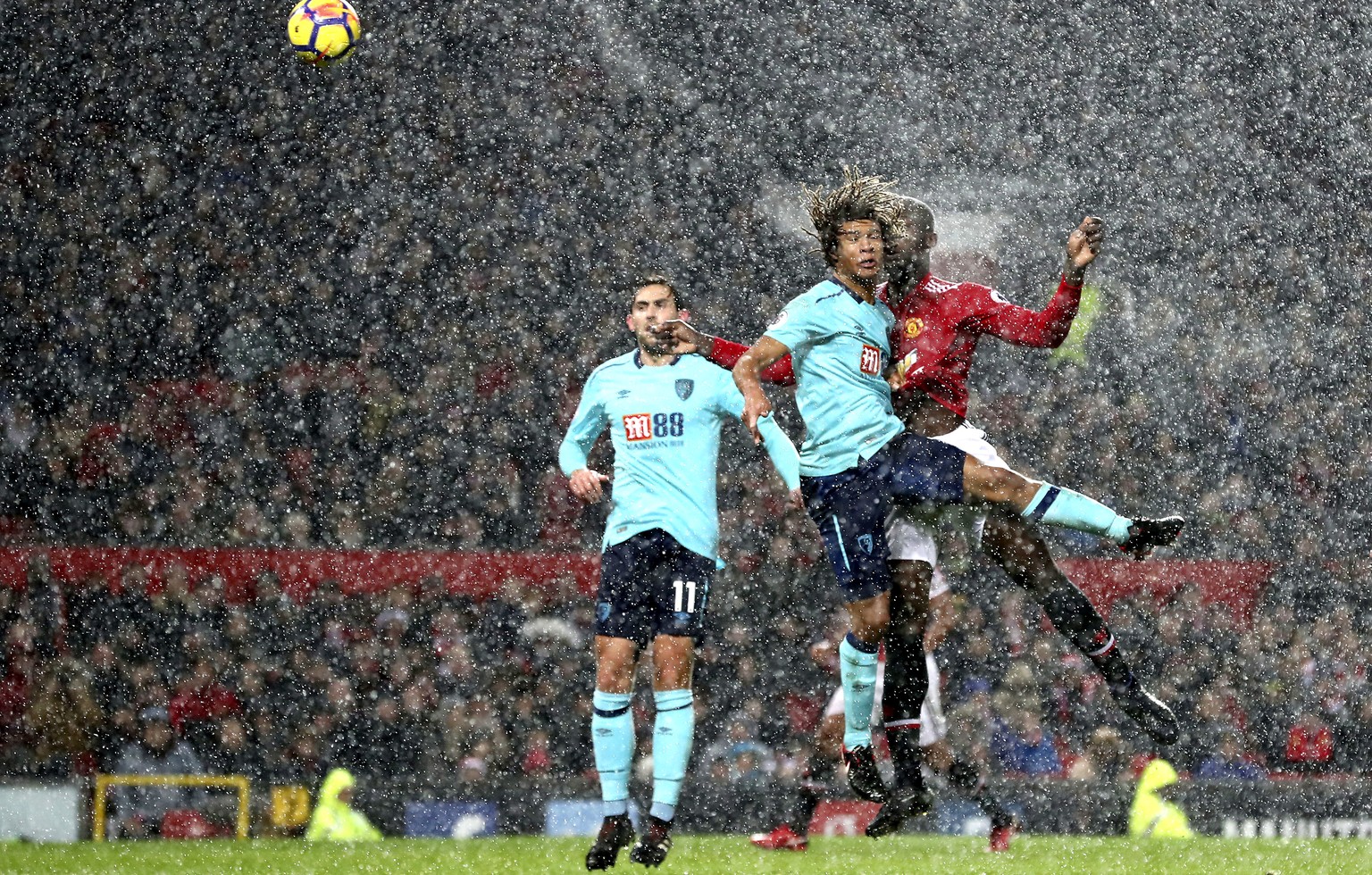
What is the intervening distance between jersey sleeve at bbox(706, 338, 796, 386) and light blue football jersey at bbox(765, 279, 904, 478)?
22 centimetres

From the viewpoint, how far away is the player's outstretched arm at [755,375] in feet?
16.2

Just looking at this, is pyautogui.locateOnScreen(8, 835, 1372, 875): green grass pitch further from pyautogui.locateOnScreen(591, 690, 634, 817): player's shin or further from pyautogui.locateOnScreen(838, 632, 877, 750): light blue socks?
pyautogui.locateOnScreen(838, 632, 877, 750): light blue socks

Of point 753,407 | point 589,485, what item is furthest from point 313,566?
point 753,407

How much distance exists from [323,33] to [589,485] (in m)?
4.98

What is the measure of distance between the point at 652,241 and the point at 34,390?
Answer: 491 centimetres

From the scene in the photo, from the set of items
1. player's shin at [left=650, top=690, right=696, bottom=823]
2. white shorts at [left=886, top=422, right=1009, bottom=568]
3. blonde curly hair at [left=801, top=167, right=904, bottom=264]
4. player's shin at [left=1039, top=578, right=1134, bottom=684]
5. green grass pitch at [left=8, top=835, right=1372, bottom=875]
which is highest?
blonde curly hair at [left=801, top=167, right=904, bottom=264]

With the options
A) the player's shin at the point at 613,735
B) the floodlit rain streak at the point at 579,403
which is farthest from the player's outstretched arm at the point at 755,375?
the floodlit rain streak at the point at 579,403

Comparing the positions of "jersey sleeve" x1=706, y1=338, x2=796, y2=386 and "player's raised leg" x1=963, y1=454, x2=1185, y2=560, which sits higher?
"jersey sleeve" x1=706, y1=338, x2=796, y2=386

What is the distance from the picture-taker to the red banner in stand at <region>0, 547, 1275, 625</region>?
11492 millimetres

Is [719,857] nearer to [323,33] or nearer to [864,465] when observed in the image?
[864,465]

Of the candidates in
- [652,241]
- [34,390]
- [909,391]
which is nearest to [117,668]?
[34,390]

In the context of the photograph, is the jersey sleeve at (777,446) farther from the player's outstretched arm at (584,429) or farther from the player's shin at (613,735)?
the player's shin at (613,735)

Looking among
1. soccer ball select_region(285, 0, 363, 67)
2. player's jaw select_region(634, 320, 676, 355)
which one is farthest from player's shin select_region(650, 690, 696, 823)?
soccer ball select_region(285, 0, 363, 67)

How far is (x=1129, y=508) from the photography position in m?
12.5
